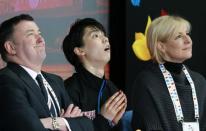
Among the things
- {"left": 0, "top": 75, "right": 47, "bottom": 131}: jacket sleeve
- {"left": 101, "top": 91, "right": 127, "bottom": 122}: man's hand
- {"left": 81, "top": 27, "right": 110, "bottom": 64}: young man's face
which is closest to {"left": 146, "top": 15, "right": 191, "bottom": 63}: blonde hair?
{"left": 81, "top": 27, "right": 110, "bottom": 64}: young man's face

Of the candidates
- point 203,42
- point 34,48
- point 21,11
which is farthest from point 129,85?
point 34,48

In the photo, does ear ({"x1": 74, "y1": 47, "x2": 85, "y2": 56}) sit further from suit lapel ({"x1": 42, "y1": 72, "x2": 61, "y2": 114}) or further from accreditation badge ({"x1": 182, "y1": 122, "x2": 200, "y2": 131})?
accreditation badge ({"x1": 182, "y1": 122, "x2": 200, "y2": 131})

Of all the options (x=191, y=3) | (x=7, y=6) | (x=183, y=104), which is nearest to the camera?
(x=183, y=104)

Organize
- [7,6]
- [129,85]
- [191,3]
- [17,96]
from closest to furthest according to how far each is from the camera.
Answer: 1. [17,96]
2. [7,6]
3. [129,85]
4. [191,3]

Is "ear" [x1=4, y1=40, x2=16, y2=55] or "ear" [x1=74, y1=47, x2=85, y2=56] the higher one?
"ear" [x1=4, y1=40, x2=16, y2=55]

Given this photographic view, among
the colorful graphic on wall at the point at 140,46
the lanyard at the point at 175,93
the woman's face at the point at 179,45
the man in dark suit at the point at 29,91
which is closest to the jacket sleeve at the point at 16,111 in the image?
the man in dark suit at the point at 29,91

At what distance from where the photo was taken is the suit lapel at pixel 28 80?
236cm

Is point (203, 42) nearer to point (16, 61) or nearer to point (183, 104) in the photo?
point (183, 104)

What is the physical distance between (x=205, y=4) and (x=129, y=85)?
3.46 ft

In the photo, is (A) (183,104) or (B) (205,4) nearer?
(A) (183,104)

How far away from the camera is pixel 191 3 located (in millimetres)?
4316

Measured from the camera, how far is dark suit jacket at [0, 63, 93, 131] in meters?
2.21

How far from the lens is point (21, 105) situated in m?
2.22

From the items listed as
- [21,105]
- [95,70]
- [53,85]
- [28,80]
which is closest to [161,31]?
[95,70]
